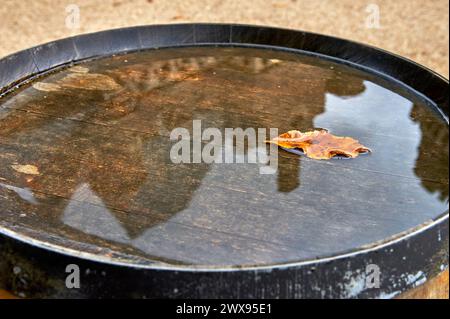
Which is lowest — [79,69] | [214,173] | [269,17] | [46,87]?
[214,173]

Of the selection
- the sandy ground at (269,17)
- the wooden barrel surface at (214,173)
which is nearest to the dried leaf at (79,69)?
the wooden barrel surface at (214,173)

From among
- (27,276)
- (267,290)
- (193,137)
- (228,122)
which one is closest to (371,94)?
(228,122)

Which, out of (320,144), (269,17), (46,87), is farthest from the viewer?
(269,17)

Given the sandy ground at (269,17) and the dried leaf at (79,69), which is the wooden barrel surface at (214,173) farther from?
the sandy ground at (269,17)

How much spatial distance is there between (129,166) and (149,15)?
181 inches

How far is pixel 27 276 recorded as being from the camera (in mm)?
1375

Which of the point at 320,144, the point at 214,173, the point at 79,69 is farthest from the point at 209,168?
the point at 79,69

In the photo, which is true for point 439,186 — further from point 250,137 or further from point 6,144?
point 6,144

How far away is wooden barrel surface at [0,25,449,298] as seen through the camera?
134cm

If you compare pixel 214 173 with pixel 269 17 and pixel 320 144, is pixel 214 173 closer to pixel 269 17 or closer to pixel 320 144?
pixel 320 144

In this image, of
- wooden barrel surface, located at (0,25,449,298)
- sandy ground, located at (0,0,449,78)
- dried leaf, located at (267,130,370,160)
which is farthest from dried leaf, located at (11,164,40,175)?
sandy ground, located at (0,0,449,78)

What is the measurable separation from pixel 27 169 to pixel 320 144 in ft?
3.40

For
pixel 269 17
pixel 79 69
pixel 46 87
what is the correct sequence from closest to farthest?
pixel 46 87 < pixel 79 69 < pixel 269 17

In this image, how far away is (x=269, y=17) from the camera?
6.18m
